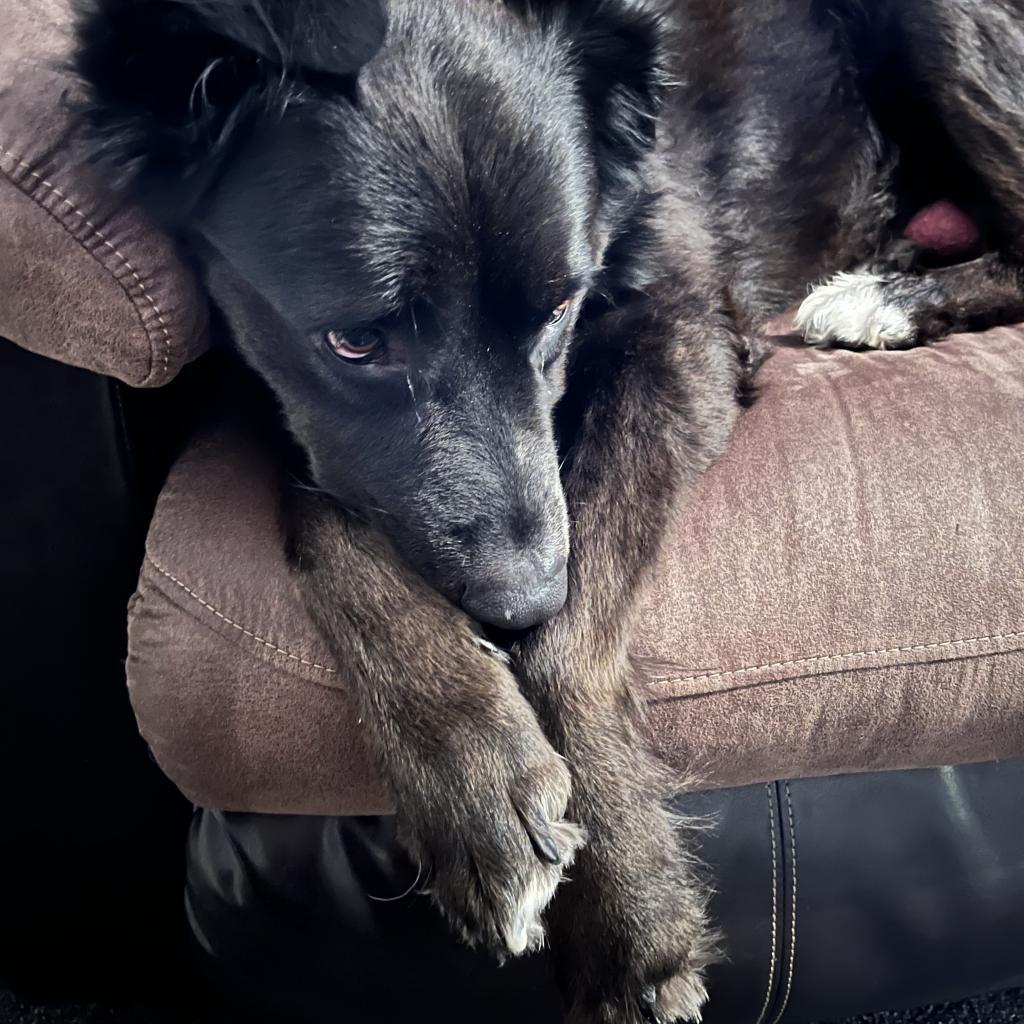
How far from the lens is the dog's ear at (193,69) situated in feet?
3.68

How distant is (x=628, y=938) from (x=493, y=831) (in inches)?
8.9

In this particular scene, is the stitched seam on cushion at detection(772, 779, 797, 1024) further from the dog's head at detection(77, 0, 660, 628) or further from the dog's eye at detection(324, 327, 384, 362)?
the dog's eye at detection(324, 327, 384, 362)

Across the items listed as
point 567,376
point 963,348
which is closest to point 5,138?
point 567,376

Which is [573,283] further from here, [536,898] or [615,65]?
[536,898]

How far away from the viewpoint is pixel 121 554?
151cm

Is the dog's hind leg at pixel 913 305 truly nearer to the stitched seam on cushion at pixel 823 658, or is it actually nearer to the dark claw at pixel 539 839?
the stitched seam on cushion at pixel 823 658

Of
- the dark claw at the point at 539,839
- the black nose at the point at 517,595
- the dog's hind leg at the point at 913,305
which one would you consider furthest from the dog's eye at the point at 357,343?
the dog's hind leg at the point at 913,305

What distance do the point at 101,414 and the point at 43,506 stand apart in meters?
0.16

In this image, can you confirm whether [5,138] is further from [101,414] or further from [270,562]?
[270,562]

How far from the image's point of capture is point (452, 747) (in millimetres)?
1222

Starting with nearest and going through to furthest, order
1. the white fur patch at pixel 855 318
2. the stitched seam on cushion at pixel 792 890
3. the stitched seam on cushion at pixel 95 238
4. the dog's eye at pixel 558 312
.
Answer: the stitched seam on cushion at pixel 95 238 → the dog's eye at pixel 558 312 → the stitched seam on cushion at pixel 792 890 → the white fur patch at pixel 855 318

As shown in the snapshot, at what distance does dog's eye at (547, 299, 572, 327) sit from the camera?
137cm

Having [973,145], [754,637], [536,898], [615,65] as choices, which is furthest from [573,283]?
[973,145]

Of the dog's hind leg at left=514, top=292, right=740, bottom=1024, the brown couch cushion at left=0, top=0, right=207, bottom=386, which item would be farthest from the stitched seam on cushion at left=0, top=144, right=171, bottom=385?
the dog's hind leg at left=514, top=292, right=740, bottom=1024
